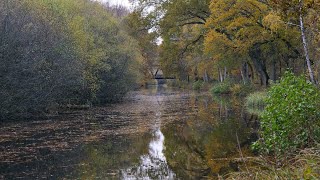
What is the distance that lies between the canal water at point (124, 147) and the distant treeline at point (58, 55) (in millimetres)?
2008

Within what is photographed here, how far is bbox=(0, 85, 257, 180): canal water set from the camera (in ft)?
→ 34.8

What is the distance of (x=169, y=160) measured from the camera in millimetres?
12125

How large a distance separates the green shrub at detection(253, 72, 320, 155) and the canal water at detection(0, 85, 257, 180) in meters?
0.95

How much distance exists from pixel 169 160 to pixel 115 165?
1718mm

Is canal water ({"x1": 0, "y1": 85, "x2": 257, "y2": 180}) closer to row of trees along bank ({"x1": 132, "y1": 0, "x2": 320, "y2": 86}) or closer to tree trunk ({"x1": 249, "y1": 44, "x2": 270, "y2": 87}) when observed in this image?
row of trees along bank ({"x1": 132, "y1": 0, "x2": 320, "y2": 86})

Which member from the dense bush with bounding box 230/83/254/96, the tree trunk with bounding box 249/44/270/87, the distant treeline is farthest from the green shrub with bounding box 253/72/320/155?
the dense bush with bounding box 230/83/254/96

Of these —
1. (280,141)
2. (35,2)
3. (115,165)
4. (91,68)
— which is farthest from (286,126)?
(91,68)

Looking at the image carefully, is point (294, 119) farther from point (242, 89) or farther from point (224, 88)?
point (224, 88)

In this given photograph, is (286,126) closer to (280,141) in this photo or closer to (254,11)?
(280,141)

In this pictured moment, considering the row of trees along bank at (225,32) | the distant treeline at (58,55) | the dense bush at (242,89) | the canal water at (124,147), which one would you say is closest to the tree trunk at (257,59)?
the row of trees along bank at (225,32)

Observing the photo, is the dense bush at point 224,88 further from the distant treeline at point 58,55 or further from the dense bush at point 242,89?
the distant treeline at point 58,55

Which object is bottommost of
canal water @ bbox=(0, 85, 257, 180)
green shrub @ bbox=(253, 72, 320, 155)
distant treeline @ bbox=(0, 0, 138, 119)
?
canal water @ bbox=(0, 85, 257, 180)

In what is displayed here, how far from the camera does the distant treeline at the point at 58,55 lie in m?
19.2

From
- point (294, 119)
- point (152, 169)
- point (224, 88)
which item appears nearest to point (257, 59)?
point (224, 88)
